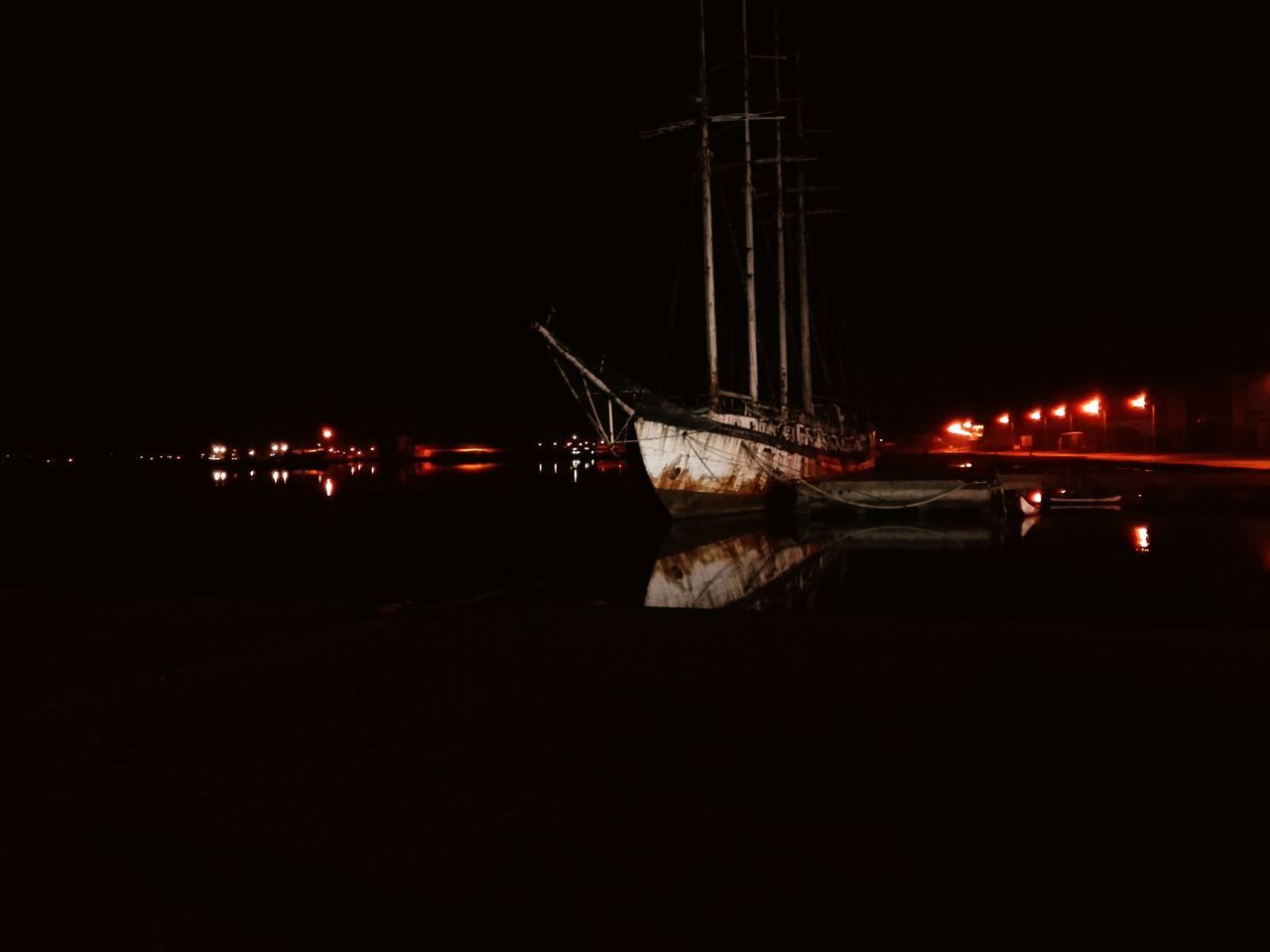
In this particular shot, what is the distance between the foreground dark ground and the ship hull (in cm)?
2387

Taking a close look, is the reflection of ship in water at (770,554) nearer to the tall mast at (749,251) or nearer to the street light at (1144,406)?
the tall mast at (749,251)

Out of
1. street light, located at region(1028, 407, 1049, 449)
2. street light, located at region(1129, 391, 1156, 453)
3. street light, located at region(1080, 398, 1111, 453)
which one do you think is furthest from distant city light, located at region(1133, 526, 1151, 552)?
street light, located at region(1028, 407, 1049, 449)

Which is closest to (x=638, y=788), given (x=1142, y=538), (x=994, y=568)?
(x=994, y=568)

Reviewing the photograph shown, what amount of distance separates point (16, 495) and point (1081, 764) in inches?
2812

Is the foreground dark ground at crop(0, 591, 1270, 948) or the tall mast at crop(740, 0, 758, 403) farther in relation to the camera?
the tall mast at crop(740, 0, 758, 403)

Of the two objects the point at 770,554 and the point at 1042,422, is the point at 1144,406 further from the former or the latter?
the point at 770,554

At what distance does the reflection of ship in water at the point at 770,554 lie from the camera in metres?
16.5

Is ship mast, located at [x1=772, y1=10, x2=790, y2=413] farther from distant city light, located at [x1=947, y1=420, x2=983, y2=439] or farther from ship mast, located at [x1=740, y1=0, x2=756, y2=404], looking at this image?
distant city light, located at [x1=947, y1=420, x2=983, y2=439]

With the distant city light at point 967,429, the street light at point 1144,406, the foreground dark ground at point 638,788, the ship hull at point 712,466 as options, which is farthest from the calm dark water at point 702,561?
the distant city light at point 967,429

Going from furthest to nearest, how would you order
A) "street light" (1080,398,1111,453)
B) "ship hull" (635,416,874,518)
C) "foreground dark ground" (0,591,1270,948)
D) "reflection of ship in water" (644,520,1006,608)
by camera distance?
"street light" (1080,398,1111,453)
"ship hull" (635,416,874,518)
"reflection of ship in water" (644,520,1006,608)
"foreground dark ground" (0,591,1270,948)

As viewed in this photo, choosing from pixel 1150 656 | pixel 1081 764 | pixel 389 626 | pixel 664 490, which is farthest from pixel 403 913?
pixel 664 490

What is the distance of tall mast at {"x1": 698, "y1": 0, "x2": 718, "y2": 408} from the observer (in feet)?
104

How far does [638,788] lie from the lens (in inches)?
150

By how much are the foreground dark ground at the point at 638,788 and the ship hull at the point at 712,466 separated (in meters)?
23.9
